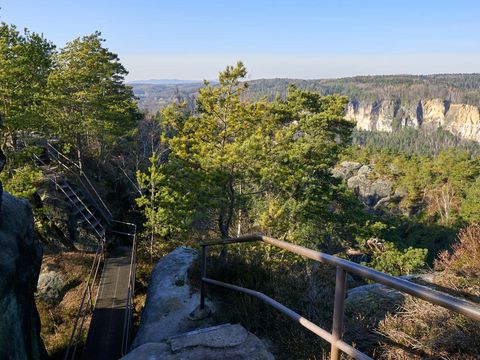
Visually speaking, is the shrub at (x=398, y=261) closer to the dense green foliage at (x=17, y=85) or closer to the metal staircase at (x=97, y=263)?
the metal staircase at (x=97, y=263)

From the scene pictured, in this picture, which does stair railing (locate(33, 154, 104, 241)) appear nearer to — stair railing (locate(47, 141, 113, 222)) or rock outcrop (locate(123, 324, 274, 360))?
stair railing (locate(47, 141, 113, 222))

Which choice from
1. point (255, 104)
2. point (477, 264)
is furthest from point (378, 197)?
point (477, 264)

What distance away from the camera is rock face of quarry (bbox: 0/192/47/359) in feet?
14.7

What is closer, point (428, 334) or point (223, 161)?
point (428, 334)

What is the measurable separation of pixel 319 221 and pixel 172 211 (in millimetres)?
11554

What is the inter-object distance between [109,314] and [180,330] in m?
7.60

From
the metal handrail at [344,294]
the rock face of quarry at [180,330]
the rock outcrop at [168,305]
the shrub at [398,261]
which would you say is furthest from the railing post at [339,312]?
the shrub at [398,261]

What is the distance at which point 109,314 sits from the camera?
11977 millimetres

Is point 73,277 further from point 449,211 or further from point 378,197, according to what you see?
point 378,197

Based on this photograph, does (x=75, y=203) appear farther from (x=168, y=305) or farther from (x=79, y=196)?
(x=168, y=305)

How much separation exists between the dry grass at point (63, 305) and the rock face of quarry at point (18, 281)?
642 centimetres

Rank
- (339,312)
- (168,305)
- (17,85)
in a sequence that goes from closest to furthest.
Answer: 1. (339,312)
2. (168,305)
3. (17,85)

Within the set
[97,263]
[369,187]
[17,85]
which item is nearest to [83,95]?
[17,85]

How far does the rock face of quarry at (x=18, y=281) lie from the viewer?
4488 millimetres
